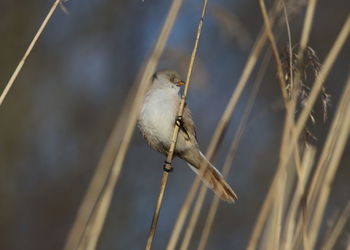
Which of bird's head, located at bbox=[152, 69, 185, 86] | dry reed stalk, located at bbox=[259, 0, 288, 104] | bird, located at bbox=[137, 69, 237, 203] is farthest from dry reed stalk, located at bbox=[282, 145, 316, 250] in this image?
bird's head, located at bbox=[152, 69, 185, 86]

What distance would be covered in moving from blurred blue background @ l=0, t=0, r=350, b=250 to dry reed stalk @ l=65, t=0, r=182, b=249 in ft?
12.0

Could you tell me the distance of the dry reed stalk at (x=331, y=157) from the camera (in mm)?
1484

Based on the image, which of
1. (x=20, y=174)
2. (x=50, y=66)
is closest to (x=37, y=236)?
(x=20, y=174)

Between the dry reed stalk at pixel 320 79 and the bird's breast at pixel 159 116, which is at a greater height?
the bird's breast at pixel 159 116

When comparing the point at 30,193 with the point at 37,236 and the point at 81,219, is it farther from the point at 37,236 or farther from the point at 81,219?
the point at 81,219

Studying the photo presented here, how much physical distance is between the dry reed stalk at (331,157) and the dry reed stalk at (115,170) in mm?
471

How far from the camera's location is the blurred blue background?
217 inches

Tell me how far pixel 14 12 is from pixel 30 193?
1.82m

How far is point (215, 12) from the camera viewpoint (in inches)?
A: 69.9

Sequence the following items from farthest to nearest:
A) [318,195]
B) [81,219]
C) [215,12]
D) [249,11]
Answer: [249,11] < [215,12] < [318,195] < [81,219]

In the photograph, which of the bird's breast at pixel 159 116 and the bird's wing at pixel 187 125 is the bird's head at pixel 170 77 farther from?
the bird's wing at pixel 187 125

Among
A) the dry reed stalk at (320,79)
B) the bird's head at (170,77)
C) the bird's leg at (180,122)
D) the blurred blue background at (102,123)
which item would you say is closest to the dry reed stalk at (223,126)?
the dry reed stalk at (320,79)

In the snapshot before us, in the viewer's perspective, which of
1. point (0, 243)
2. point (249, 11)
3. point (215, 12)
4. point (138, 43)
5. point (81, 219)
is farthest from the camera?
point (249, 11)

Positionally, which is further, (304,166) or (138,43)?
(138,43)
